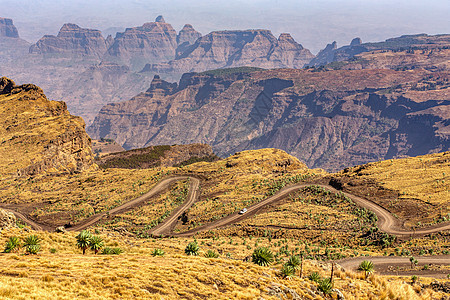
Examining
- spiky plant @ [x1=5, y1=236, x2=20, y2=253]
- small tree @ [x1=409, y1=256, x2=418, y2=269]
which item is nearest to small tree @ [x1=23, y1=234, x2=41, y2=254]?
spiky plant @ [x1=5, y1=236, x2=20, y2=253]

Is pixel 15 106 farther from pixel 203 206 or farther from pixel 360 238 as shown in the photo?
pixel 360 238

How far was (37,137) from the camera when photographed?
409ft

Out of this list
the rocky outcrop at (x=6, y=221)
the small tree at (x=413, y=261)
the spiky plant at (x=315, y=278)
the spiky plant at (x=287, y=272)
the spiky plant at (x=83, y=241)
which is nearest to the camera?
the spiky plant at (x=287, y=272)

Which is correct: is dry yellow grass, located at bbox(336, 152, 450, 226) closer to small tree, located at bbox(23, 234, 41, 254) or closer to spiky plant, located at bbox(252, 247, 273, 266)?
spiky plant, located at bbox(252, 247, 273, 266)

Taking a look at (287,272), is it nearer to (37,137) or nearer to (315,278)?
(315,278)

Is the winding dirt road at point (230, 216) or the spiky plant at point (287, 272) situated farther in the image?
the winding dirt road at point (230, 216)

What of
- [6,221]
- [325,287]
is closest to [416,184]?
[325,287]

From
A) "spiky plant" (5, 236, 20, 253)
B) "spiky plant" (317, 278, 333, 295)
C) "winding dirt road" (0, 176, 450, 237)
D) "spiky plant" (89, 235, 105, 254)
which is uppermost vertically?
"spiky plant" (317, 278, 333, 295)

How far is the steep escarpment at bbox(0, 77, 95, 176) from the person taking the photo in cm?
11581

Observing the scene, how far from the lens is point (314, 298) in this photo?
26062 millimetres

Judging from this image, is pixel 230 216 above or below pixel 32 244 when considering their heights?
below

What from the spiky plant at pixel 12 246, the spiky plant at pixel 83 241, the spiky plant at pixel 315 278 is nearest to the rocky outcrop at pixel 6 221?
the spiky plant at pixel 12 246

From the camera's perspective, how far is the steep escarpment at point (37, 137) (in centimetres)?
11581

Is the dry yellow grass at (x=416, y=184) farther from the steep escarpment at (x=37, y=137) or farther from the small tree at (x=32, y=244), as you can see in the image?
the steep escarpment at (x=37, y=137)
